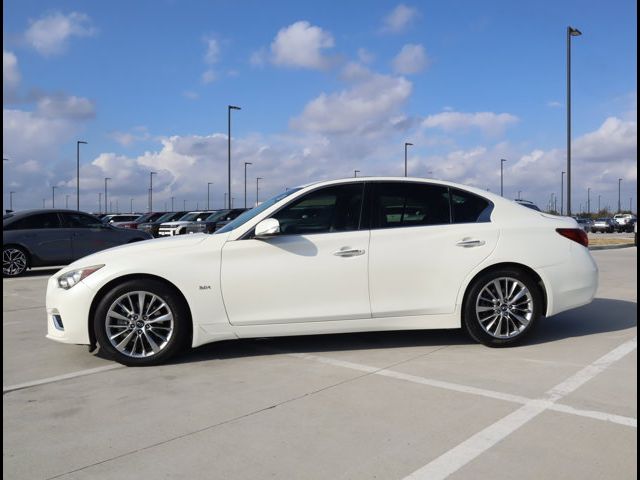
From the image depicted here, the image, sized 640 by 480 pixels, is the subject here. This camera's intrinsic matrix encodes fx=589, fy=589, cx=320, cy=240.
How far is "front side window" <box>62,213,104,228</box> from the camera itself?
535 inches

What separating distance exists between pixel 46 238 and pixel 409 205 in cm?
1034

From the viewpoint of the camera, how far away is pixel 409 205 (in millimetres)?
5555

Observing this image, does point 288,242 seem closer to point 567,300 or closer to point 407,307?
point 407,307

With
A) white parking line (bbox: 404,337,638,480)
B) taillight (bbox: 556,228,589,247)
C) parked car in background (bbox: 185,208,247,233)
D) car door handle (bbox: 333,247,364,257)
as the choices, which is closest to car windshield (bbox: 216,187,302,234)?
car door handle (bbox: 333,247,364,257)

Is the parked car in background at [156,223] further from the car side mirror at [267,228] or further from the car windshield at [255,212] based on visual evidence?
the car side mirror at [267,228]

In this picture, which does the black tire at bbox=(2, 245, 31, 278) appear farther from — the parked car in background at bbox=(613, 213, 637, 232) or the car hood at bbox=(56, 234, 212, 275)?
the parked car in background at bbox=(613, 213, 637, 232)

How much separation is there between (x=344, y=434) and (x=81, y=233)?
11636 mm

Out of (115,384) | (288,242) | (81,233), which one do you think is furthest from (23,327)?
(81,233)

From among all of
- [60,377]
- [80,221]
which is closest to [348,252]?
[60,377]

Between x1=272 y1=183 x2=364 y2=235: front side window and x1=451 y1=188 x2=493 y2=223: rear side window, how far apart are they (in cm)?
93

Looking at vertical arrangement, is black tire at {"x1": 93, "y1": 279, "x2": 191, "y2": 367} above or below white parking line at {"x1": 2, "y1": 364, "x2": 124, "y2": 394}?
above

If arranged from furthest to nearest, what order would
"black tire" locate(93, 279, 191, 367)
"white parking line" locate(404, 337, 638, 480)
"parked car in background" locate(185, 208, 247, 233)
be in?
"parked car in background" locate(185, 208, 247, 233) < "black tire" locate(93, 279, 191, 367) < "white parking line" locate(404, 337, 638, 480)

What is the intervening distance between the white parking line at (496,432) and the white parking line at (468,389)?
0.38ft

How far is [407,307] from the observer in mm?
5320
